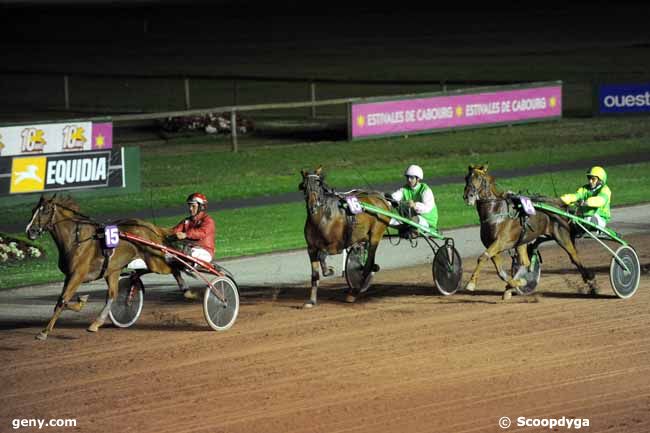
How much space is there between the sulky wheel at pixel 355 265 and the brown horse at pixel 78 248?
2.92m

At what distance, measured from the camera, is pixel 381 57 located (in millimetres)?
51906

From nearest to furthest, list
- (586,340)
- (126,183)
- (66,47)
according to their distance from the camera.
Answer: (586,340)
(126,183)
(66,47)

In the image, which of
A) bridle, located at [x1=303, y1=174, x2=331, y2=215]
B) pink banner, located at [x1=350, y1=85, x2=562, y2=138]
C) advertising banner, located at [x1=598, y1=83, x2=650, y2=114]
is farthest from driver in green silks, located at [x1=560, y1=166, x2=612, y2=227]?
advertising banner, located at [x1=598, y1=83, x2=650, y2=114]

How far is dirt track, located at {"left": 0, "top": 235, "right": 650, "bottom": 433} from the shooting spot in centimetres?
1075

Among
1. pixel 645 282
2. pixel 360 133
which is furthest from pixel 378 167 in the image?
pixel 645 282

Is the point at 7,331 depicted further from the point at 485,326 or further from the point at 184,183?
the point at 184,183

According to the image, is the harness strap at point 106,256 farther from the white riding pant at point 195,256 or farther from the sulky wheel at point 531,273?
the sulky wheel at point 531,273

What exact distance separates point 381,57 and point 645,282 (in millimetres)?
36235

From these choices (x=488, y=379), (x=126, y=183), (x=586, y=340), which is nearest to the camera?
(x=488, y=379)

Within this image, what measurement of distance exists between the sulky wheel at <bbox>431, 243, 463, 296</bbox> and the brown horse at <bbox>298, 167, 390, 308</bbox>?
816 mm

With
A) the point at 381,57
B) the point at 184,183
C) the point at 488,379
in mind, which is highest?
the point at 381,57

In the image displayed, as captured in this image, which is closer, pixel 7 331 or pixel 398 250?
pixel 7 331

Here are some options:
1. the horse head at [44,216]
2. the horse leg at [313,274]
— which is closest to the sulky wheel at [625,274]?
the horse leg at [313,274]

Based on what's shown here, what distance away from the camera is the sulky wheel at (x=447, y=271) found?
15547mm
